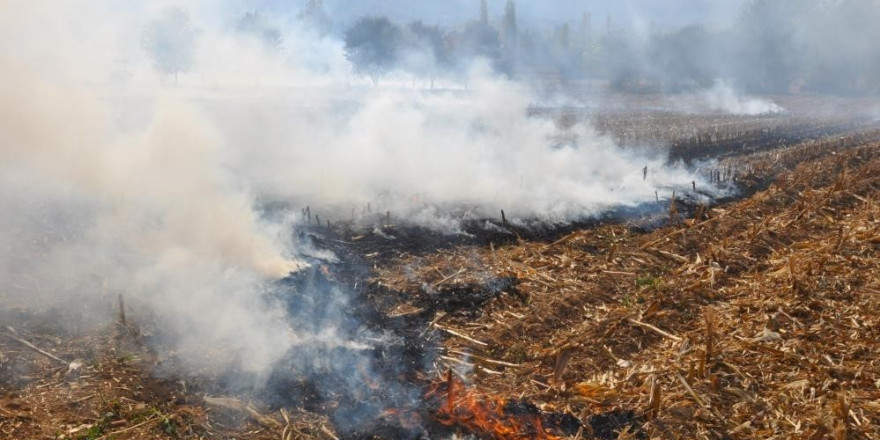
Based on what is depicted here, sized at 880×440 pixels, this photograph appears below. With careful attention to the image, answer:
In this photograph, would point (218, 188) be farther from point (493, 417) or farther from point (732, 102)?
point (732, 102)

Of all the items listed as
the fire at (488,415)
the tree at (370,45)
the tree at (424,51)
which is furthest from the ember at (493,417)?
the tree at (424,51)

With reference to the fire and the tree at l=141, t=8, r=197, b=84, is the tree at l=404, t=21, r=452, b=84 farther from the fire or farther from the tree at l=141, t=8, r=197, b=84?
the fire

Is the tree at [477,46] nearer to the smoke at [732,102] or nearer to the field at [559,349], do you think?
the smoke at [732,102]

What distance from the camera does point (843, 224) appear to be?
10789mm

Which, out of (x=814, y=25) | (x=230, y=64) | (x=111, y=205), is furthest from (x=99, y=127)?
(x=814, y=25)

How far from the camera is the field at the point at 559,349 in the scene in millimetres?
5348

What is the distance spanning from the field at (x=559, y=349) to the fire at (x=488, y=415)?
0.06 feet

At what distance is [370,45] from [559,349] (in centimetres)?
5588

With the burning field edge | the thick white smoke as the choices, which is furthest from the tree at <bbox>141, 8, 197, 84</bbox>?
the burning field edge

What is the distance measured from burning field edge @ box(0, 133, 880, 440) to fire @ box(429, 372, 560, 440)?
0.02m

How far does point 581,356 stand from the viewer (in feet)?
21.6

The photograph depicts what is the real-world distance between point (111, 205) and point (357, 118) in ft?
32.7

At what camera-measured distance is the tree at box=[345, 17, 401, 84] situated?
5725 cm

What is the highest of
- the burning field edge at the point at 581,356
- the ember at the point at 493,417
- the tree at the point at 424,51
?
the tree at the point at 424,51
